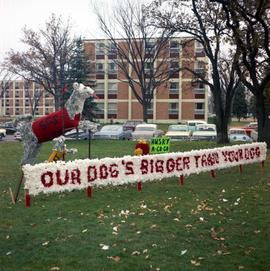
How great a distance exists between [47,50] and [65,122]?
93.9 ft

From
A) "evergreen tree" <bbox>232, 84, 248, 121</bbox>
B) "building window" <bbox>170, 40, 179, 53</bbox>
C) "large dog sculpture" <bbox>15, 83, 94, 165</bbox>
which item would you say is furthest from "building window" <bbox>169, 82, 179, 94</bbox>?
"large dog sculpture" <bbox>15, 83, 94, 165</bbox>

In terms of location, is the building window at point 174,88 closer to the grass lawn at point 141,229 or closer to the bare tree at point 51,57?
the bare tree at point 51,57

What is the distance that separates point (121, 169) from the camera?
1204 centimetres

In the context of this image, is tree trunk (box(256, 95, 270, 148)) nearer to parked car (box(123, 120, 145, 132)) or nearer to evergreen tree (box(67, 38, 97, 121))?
parked car (box(123, 120, 145, 132))

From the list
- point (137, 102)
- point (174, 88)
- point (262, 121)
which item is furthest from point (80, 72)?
point (174, 88)

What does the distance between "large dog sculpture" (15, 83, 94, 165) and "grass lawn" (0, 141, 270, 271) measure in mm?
2445

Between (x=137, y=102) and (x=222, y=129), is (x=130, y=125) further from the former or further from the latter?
(x=137, y=102)

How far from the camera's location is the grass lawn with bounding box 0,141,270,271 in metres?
6.61

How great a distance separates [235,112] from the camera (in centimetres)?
8012

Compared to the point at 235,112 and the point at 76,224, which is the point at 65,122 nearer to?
the point at 76,224

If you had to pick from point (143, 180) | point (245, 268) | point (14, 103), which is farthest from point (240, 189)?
point (14, 103)

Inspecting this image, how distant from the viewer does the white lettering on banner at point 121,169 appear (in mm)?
10344

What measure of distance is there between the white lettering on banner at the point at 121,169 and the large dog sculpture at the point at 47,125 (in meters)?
3.06

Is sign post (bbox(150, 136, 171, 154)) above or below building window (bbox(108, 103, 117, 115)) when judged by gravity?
below
